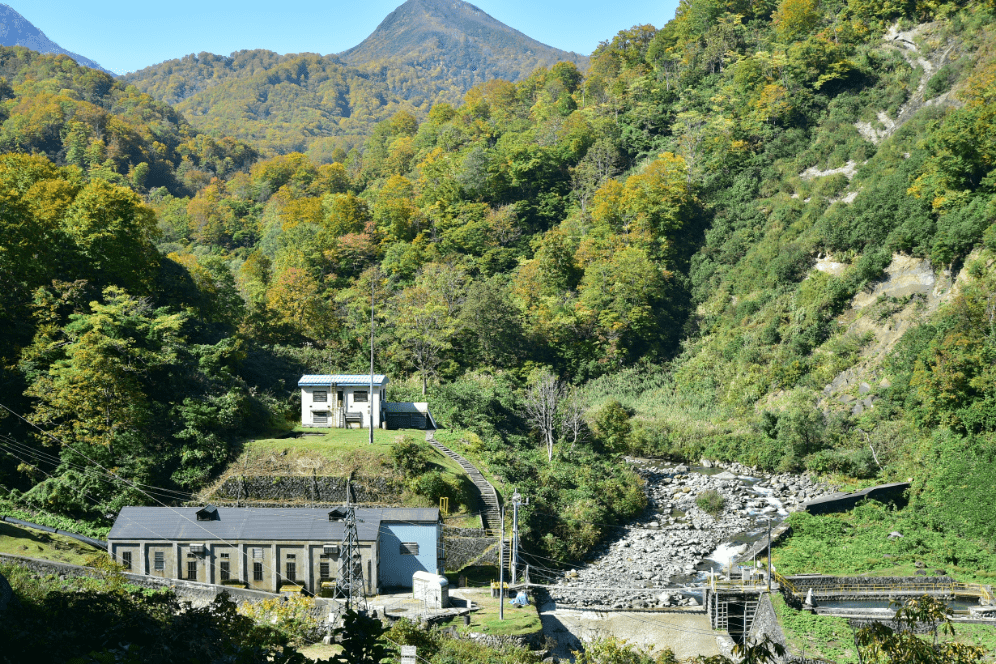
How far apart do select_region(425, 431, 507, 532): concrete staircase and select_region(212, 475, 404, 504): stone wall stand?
2989mm

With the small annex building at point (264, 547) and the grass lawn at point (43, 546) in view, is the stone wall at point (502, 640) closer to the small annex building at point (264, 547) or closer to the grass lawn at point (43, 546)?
the small annex building at point (264, 547)

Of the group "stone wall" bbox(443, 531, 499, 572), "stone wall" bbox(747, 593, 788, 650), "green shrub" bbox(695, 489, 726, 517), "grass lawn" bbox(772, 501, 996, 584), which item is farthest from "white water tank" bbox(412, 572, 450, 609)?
"green shrub" bbox(695, 489, 726, 517)

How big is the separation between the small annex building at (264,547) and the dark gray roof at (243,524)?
29mm

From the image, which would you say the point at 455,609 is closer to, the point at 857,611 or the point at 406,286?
the point at 857,611

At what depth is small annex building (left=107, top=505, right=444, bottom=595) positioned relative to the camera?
23875 mm

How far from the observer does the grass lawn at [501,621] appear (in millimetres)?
21297

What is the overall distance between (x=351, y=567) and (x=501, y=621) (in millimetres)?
4233

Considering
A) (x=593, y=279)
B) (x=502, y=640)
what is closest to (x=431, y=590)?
(x=502, y=640)

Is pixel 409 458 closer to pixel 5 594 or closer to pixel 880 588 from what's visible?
pixel 880 588

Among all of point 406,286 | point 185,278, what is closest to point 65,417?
point 185,278

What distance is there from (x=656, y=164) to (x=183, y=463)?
36655 mm

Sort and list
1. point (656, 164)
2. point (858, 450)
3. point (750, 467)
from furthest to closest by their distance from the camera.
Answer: point (656, 164), point (750, 467), point (858, 450)

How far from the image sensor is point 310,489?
91.9 ft

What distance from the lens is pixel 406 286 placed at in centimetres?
4909
